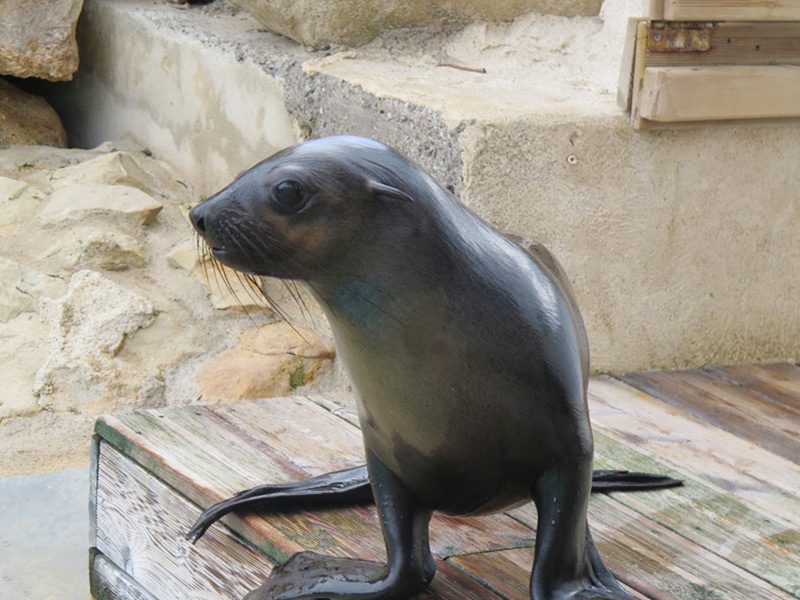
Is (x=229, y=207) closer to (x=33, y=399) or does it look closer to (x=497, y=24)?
(x=33, y=399)

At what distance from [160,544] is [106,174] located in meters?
2.24

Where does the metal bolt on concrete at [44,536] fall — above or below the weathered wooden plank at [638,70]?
below

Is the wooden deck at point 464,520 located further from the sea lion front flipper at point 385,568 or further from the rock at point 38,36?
the rock at point 38,36

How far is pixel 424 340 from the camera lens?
1.78 m

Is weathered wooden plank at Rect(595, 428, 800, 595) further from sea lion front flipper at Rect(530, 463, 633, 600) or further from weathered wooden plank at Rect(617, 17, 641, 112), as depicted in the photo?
weathered wooden plank at Rect(617, 17, 641, 112)

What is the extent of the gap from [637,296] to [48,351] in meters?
1.84

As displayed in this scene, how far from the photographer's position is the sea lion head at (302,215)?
1.72 metres

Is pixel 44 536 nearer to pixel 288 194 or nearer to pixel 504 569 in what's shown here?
pixel 504 569

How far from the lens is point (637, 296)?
3.45 m

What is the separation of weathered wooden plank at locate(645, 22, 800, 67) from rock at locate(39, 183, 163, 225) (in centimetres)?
193

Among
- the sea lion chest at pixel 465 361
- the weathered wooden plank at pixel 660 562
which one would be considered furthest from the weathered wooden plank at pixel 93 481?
the sea lion chest at pixel 465 361

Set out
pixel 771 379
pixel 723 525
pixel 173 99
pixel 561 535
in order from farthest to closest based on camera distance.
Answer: pixel 173 99 → pixel 771 379 → pixel 723 525 → pixel 561 535

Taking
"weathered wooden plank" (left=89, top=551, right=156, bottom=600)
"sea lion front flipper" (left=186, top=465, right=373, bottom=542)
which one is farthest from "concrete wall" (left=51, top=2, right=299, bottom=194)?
"sea lion front flipper" (left=186, top=465, right=373, bottom=542)

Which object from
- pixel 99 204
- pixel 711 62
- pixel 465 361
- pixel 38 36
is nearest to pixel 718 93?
pixel 711 62
